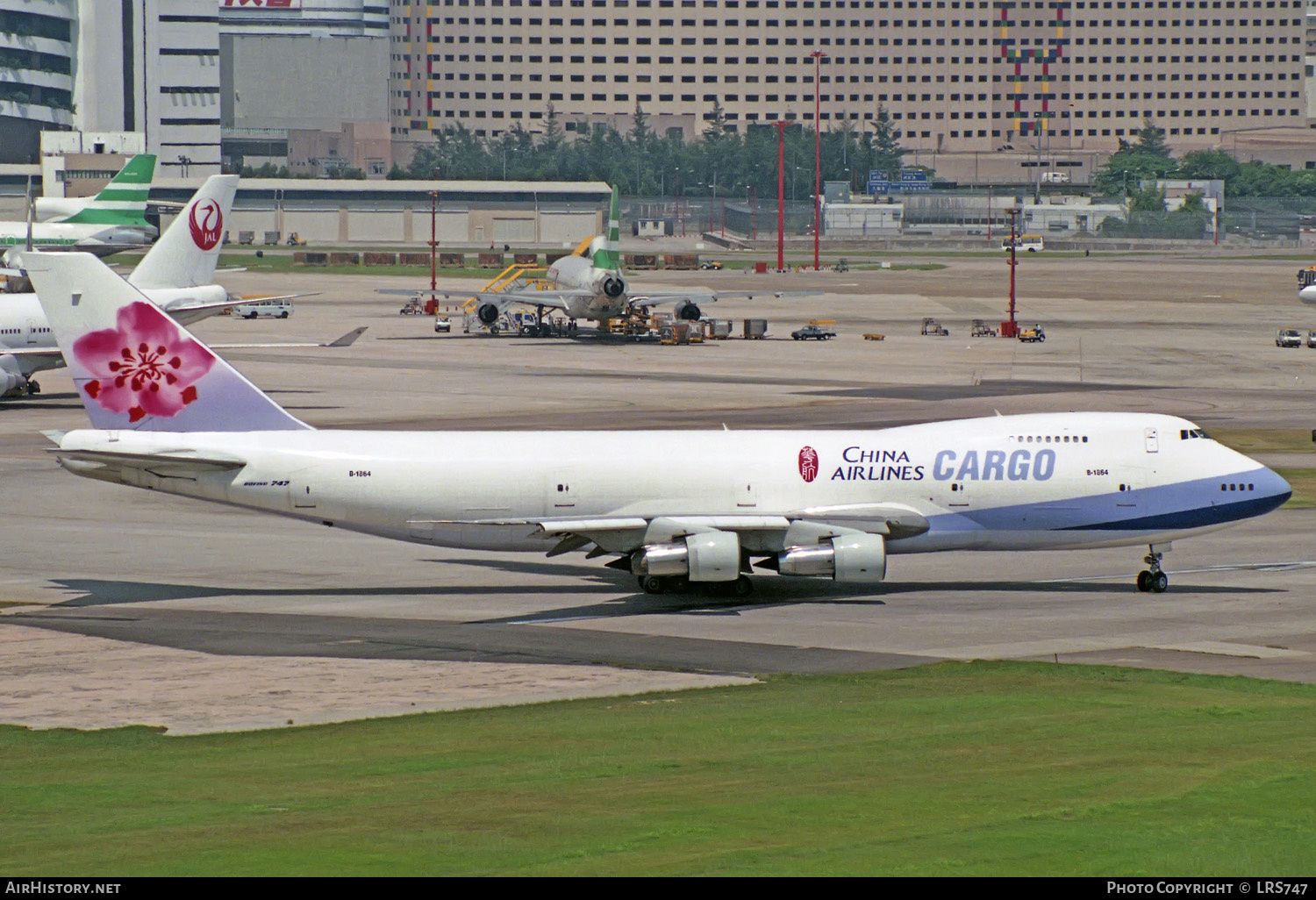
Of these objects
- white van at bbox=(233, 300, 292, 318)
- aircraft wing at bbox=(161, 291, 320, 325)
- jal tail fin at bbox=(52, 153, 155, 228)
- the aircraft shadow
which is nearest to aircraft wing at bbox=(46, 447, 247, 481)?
the aircraft shadow

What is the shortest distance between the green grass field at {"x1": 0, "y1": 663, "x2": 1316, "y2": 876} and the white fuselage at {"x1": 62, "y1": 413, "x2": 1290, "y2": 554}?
34.1ft

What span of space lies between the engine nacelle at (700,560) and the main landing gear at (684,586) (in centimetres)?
200

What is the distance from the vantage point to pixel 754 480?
44094mm

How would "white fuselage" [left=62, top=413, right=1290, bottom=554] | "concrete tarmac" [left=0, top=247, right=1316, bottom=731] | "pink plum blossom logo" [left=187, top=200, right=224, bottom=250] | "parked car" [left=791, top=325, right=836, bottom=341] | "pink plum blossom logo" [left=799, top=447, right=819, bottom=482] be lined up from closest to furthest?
"concrete tarmac" [left=0, top=247, right=1316, bottom=731], "white fuselage" [left=62, top=413, right=1290, bottom=554], "pink plum blossom logo" [left=799, top=447, right=819, bottom=482], "pink plum blossom logo" [left=187, top=200, right=224, bottom=250], "parked car" [left=791, top=325, right=836, bottom=341]

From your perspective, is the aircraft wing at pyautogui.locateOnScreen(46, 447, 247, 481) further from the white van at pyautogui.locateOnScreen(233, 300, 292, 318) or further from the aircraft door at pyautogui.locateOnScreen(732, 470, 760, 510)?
the white van at pyautogui.locateOnScreen(233, 300, 292, 318)

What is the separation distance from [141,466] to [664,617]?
44.5 ft

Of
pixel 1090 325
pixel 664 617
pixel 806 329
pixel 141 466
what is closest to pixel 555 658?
pixel 664 617

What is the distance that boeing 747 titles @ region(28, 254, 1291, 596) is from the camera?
43.0 meters

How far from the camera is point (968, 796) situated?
893 inches

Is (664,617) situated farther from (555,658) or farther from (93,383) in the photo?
(93,383)

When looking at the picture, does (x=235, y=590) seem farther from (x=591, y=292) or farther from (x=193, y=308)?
(x=591, y=292)

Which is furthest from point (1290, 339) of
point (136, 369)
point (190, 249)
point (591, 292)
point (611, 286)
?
point (136, 369)

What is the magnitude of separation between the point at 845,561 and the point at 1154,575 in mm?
9169

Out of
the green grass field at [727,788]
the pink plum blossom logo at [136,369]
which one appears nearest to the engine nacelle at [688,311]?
the pink plum blossom logo at [136,369]
